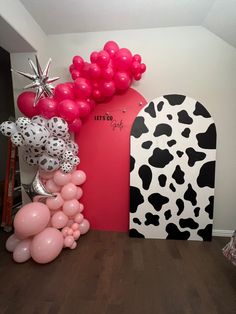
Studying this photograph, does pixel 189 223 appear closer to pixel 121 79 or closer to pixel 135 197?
pixel 135 197

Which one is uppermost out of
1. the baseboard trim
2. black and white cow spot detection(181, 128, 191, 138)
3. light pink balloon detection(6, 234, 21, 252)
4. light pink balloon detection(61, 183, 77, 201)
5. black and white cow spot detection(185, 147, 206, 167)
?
Result: black and white cow spot detection(181, 128, 191, 138)

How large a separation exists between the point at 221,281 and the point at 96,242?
1321mm

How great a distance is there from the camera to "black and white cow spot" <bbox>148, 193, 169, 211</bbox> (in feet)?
7.02

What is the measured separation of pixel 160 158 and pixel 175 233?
96 centimetres

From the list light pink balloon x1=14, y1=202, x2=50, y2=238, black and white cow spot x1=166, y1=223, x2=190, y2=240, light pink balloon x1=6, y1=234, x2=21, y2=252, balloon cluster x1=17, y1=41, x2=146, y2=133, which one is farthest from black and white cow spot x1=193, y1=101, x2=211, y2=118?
light pink balloon x1=6, y1=234, x2=21, y2=252

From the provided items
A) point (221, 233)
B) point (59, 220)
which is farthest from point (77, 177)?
point (221, 233)

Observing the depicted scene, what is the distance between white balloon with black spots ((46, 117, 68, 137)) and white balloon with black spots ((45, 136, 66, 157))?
0.07 metres

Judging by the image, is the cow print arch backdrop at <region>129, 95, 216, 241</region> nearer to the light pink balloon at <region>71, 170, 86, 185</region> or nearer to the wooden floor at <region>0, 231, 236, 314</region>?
the wooden floor at <region>0, 231, 236, 314</region>

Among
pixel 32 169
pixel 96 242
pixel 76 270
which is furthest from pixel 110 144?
pixel 76 270

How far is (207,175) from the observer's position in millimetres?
2094

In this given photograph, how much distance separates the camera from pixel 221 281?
1.56 meters

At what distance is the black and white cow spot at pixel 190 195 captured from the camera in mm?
2115

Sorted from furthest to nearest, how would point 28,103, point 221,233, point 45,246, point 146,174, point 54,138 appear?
point 221,233 < point 146,174 < point 28,103 < point 54,138 < point 45,246

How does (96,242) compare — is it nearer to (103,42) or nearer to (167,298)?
(167,298)
